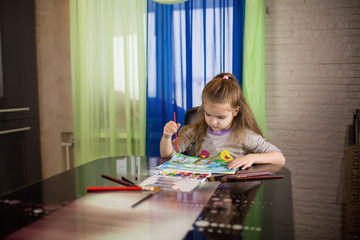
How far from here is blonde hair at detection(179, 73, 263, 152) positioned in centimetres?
162

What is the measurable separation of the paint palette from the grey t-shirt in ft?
1.29

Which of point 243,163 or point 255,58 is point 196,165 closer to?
point 243,163

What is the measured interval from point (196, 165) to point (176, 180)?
218mm

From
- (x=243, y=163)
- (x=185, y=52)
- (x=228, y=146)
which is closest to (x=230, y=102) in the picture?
(x=228, y=146)

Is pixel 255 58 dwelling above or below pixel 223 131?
above

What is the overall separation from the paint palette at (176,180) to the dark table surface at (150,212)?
4 centimetres

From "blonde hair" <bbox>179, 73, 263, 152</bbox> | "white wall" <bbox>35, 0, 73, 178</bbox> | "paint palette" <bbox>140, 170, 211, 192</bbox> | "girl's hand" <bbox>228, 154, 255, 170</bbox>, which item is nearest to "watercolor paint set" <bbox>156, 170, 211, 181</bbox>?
"paint palette" <bbox>140, 170, 211, 192</bbox>

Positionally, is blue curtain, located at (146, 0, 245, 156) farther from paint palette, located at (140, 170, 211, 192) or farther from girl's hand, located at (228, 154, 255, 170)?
paint palette, located at (140, 170, 211, 192)

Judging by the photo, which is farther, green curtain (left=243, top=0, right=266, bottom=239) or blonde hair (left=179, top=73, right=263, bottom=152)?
green curtain (left=243, top=0, right=266, bottom=239)

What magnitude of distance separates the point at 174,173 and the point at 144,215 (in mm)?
401

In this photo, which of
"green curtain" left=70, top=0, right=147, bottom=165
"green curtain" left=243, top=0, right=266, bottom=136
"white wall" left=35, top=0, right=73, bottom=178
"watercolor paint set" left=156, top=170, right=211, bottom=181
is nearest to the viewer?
"watercolor paint set" left=156, top=170, right=211, bottom=181

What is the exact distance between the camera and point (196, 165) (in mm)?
1402

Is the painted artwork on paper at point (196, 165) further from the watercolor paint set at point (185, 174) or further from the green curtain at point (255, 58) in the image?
the green curtain at point (255, 58)

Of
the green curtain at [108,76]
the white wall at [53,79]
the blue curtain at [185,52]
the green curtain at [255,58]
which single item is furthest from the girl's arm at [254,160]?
the white wall at [53,79]
